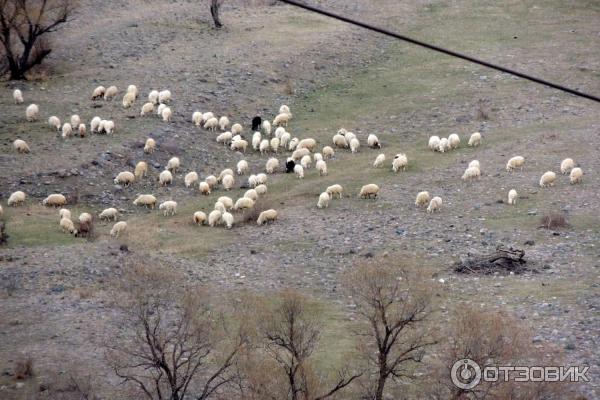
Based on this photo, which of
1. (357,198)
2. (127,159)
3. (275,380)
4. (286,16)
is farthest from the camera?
(286,16)

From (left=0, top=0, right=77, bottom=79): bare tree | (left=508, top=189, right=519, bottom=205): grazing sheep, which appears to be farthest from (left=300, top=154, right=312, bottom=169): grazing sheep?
(left=0, top=0, right=77, bottom=79): bare tree

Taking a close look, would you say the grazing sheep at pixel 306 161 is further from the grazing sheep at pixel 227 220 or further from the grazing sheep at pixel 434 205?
the grazing sheep at pixel 434 205

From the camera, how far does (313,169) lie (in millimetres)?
32969

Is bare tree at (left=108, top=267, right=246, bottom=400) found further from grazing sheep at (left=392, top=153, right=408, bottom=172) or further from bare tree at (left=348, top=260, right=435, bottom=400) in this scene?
grazing sheep at (left=392, top=153, right=408, bottom=172)

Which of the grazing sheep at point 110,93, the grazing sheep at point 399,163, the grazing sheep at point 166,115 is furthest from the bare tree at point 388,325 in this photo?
the grazing sheep at point 110,93

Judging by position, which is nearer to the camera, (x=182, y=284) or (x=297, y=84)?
(x=182, y=284)

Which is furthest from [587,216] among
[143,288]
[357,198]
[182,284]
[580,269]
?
[143,288]

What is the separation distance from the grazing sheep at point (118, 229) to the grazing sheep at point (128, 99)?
9.56 metres

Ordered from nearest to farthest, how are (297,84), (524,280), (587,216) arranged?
(524,280) → (587,216) → (297,84)

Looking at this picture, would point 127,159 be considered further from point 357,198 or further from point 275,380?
point 275,380

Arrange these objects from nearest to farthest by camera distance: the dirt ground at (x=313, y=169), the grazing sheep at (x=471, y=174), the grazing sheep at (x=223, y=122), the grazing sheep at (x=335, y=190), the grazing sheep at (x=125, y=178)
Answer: the dirt ground at (x=313, y=169), the grazing sheep at (x=335, y=190), the grazing sheep at (x=471, y=174), the grazing sheep at (x=125, y=178), the grazing sheep at (x=223, y=122)

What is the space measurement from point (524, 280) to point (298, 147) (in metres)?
12.1

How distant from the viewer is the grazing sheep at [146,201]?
30.1 m

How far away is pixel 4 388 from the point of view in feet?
63.7
